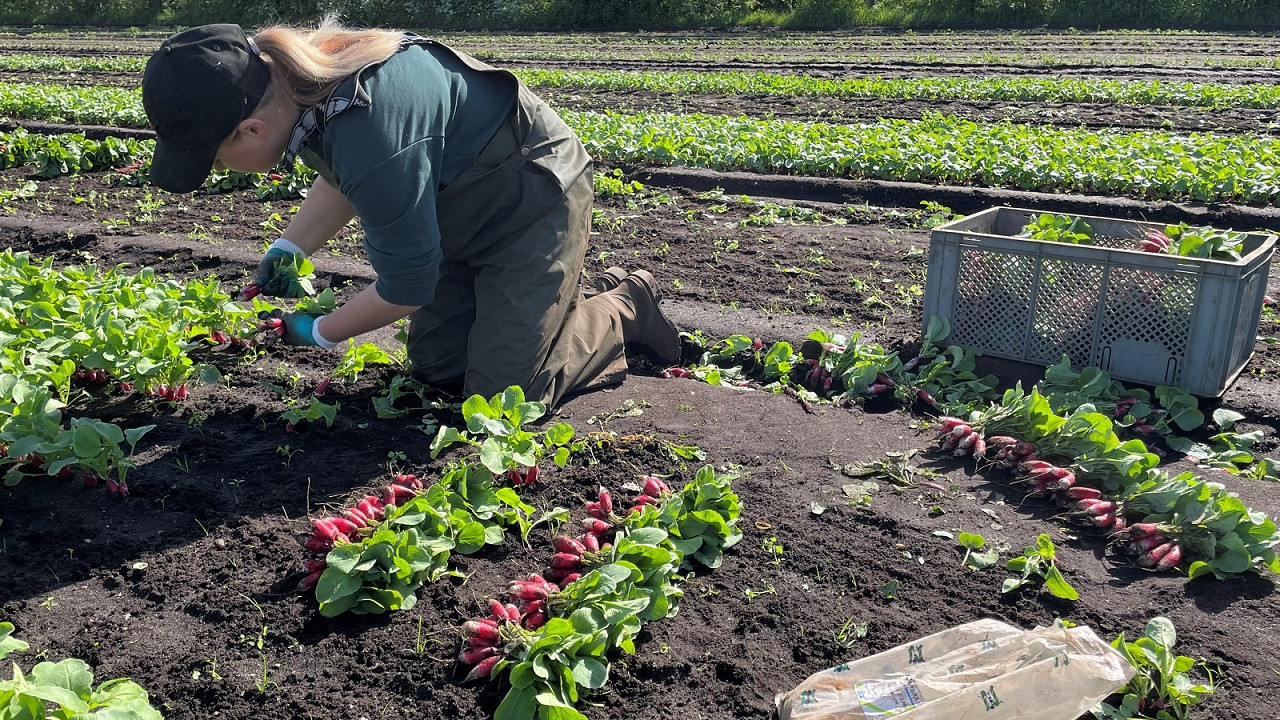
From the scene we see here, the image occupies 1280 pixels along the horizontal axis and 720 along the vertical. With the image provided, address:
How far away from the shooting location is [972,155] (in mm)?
7695

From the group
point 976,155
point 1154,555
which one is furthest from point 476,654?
point 976,155

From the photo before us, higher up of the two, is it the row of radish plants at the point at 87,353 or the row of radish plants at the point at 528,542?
the row of radish plants at the point at 87,353

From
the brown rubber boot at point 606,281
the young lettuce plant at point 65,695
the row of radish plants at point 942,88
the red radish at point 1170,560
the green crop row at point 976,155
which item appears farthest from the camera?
the row of radish plants at point 942,88

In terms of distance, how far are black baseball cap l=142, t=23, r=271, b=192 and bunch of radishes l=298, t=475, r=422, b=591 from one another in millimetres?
1004

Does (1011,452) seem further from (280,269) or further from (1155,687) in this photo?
(280,269)

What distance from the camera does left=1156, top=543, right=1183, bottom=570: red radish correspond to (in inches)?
107

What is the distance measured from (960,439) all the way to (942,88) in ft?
36.8

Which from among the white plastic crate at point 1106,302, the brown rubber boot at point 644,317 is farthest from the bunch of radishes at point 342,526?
the white plastic crate at point 1106,302

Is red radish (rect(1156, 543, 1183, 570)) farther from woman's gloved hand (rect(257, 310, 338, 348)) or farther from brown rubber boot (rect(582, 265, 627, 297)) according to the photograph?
woman's gloved hand (rect(257, 310, 338, 348))

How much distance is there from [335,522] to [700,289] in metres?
3.13

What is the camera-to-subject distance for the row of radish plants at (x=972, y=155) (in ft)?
23.0

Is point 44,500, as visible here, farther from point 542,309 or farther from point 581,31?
point 581,31

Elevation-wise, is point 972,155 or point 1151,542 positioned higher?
point 972,155

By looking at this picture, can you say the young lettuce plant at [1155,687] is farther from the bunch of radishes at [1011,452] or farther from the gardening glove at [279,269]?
the gardening glove at [279,269]
